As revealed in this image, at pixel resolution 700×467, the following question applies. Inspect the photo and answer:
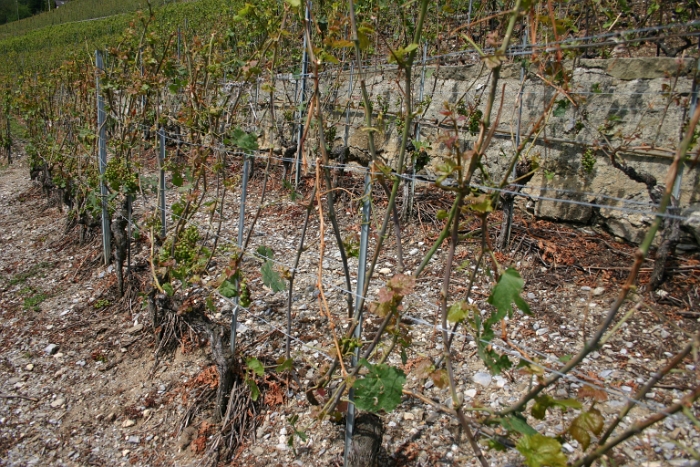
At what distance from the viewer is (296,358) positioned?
2666 mm

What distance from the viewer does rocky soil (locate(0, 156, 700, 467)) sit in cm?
218

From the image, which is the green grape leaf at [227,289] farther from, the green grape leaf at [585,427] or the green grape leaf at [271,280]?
the green grape leaf at [585,427]

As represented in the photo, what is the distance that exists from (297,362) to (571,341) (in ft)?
5.09

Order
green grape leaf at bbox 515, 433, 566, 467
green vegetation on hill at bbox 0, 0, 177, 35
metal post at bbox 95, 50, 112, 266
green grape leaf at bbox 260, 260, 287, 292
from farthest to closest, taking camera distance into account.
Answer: green vegetation on hill at bbox 0, 0, 177, 35 → metal post at bbox 95, 50, 112, 266 → green grape leaf at bbox 260, 260, 287, 292 → green grape leaf at bbox 515, 433, 566, 467

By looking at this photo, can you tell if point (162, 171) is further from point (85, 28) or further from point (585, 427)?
point (85, 28)

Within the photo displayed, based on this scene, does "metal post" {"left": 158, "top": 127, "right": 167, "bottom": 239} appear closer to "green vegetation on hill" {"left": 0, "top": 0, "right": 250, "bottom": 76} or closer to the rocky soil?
the rocky soil

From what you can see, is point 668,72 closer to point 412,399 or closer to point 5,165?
point 412,399

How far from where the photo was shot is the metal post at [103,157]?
3.68 m

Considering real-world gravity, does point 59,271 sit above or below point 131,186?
below

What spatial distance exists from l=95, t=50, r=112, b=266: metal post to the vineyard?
3 centimetres

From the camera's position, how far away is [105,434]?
8.47 ft

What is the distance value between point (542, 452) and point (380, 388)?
0.56m

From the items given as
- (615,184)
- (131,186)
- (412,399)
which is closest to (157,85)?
(131,186)

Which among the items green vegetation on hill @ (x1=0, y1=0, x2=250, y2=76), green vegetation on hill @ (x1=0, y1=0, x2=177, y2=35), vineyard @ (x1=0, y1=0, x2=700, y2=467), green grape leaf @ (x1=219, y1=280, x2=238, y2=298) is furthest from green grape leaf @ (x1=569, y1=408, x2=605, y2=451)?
green vegetation on hill @ (x1=0, y1=0, x2=177, y2=35)
